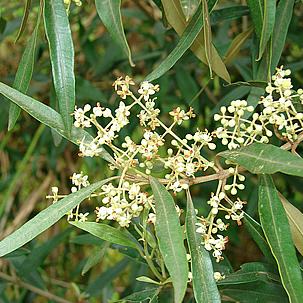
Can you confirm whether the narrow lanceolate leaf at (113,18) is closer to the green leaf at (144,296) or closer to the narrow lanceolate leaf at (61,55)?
the narrow lanceolate leaf at (61,55)

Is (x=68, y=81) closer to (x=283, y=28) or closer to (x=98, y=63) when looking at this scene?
(x=283, y=28)

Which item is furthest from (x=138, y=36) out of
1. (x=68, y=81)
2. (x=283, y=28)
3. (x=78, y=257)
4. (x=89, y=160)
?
(x=68, y=81)

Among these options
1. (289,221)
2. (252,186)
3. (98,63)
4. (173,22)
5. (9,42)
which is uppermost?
(9,42)

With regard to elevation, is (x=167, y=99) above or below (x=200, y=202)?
above

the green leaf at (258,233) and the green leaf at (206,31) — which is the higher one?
the green leaf at (206,31)

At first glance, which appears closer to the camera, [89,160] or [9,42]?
[89,160]

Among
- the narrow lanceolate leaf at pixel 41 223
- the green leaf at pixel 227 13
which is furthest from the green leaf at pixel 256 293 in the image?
the green leaf at pixel 227 13
